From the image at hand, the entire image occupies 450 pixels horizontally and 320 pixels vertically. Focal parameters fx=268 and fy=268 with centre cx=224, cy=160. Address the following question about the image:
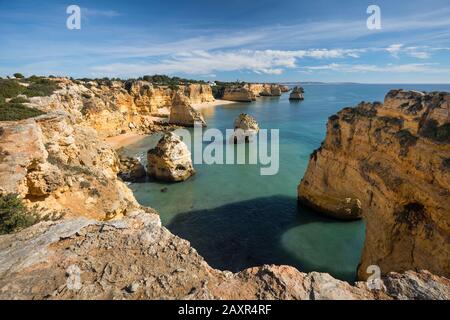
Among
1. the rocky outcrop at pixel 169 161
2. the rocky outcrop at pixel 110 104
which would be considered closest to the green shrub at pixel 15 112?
the rocky outcrop at pixel 110 104

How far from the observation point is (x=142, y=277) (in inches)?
173

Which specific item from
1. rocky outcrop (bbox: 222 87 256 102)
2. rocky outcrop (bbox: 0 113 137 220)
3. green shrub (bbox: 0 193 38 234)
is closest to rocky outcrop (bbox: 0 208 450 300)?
green shrub (bbox: 0 193 38 234)

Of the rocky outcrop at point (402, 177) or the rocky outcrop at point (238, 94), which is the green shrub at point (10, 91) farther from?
the rocky outcrop at point (238, 94)

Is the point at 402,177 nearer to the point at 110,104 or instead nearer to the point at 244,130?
the point at 244,130

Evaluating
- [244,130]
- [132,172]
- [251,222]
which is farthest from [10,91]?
[244,130]

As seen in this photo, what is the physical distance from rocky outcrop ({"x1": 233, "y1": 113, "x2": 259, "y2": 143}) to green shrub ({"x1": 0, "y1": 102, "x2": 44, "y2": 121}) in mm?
29321

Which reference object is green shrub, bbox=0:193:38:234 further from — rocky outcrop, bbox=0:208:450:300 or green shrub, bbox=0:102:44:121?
green shrub, bbox=0:102:44:121

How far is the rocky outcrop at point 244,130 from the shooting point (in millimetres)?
42062

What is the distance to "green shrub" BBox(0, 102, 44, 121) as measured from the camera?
13805mm

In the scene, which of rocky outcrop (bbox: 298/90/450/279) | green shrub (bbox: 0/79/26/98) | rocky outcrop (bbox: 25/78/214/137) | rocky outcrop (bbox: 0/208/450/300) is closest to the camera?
rocky outcrop (bbox: 0/208/450/300)
